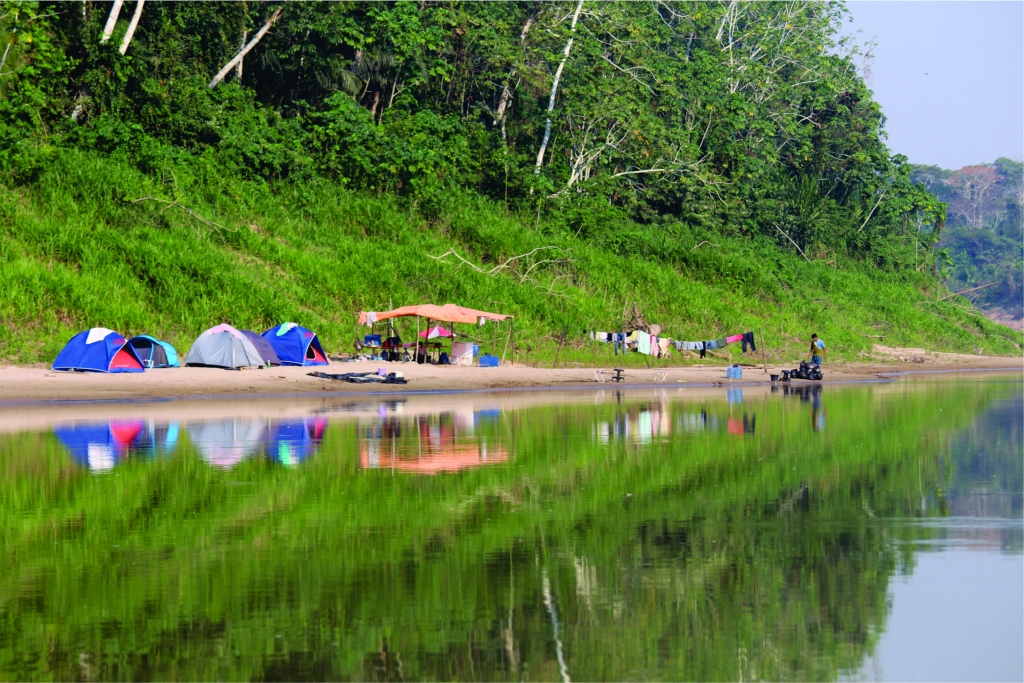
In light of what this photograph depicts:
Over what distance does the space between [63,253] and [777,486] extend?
3004 cm

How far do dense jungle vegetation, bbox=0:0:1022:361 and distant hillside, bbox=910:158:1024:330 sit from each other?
42605mm

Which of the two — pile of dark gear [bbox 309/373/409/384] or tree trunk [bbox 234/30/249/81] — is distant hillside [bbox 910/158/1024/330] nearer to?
tree trunk [bbox 234/30/249/81]

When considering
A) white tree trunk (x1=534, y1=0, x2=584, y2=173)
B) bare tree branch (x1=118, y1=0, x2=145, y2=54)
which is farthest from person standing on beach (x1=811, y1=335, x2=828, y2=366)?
bare tree branch (x1=118, y1=0, x2=145, y2=54)

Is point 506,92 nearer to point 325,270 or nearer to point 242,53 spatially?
point 242,53

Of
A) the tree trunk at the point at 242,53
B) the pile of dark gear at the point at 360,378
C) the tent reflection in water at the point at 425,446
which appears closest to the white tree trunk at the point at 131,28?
the tree trunk at the point at 242,53

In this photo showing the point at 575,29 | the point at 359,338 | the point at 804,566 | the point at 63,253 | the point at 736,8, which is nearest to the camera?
the point at 804,566

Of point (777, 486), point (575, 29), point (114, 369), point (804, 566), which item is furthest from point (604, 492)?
point (575, 29)

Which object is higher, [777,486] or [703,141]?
[703,141]

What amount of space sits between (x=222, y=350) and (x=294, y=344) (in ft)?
8.59

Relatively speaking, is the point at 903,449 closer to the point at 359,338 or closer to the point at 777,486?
the point at 777,486

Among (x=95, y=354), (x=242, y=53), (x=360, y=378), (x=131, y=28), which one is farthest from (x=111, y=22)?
(x=360, y=378)

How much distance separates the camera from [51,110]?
145 ft

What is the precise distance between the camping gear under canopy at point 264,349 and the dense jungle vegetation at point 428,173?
2537mm

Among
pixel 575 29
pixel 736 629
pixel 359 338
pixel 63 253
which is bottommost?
pixel 736 629
